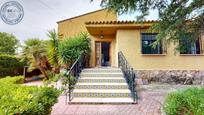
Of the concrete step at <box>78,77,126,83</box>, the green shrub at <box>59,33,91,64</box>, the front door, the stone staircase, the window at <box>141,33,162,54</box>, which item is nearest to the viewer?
the stone staircase

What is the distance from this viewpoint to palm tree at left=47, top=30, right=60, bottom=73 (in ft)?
50.0

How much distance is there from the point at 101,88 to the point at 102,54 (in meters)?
8.84

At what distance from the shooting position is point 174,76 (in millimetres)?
14086

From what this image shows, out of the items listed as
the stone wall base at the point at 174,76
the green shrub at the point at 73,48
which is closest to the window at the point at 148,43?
the stone wall base at the point at 174,76

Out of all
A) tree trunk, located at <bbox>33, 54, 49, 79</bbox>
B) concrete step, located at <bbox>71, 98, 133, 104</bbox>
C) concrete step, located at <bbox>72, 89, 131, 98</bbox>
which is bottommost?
concrete step, located at <bbox>71, 98, 133, 104</bbox>

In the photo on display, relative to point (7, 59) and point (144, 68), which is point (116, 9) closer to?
point (144, 68)

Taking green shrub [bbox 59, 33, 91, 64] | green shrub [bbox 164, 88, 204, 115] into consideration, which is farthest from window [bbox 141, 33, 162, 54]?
green shrub [bbox 164, 88, 204, 115]

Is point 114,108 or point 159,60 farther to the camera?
point 159,60

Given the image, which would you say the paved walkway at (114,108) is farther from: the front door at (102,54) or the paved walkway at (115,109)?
the front door at (102,54)

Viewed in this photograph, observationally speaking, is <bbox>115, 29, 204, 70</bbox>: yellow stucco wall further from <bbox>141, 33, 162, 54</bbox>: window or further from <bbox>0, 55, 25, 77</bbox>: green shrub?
<bbox>0, 55, 25, 77</bbox>: green shrub

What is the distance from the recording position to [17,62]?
62.8 feet

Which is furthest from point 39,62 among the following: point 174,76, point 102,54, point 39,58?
point 174,76

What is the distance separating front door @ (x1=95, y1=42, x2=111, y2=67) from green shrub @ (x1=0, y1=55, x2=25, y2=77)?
21.5 ft

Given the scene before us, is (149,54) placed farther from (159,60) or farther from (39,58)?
(39,58)
